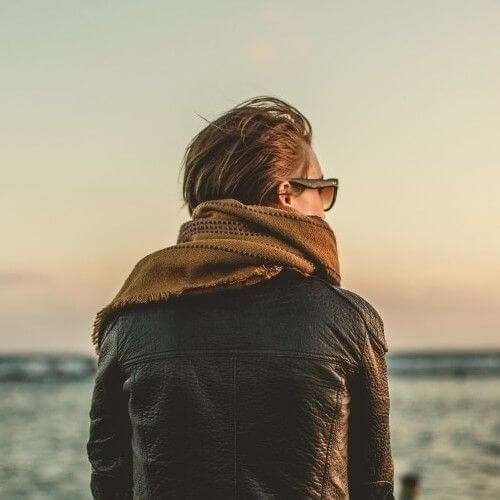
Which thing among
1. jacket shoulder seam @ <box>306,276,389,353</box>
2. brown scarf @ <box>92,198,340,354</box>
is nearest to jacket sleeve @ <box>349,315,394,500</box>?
jacket shoulder seam @ <box>306,276,389,353</box>

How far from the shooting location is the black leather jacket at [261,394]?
2.31m

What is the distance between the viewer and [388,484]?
2473 mm

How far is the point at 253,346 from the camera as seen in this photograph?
2348mm

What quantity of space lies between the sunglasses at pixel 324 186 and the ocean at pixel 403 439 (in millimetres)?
6151

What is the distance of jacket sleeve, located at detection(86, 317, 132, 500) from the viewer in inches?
101

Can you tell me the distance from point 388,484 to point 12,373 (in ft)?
206

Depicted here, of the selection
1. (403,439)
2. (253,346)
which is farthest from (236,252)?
(403,439)

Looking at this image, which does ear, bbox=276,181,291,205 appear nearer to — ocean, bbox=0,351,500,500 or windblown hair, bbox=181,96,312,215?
windblown hair, bbox=181,96,312,215

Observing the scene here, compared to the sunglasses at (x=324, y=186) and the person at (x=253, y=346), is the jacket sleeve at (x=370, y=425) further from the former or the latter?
the sunglasses at (x=324, y=186)

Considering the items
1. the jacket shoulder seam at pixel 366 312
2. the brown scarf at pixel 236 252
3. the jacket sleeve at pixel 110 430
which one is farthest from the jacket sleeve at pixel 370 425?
the jacket sleeve at pixel 110 430

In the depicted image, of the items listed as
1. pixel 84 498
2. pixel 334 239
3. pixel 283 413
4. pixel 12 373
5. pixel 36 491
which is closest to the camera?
pixel 283 413

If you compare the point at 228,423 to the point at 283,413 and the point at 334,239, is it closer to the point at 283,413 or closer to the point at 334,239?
the point at 283,413

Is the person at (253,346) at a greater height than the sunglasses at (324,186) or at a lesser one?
lesser

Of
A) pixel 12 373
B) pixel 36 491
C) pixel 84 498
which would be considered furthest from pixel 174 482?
pixel 12 373
